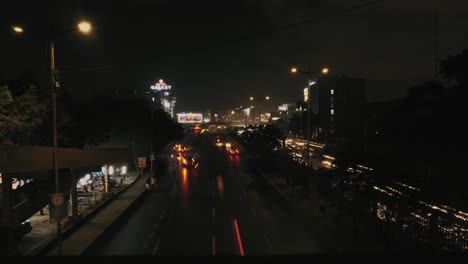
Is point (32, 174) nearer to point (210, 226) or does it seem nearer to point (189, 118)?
point (210, 226)

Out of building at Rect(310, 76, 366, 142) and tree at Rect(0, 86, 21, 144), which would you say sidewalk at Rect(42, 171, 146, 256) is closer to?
tree at Rect(0, 86, 21, 144)

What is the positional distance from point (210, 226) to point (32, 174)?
8698 millimetres

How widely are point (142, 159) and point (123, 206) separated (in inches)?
449

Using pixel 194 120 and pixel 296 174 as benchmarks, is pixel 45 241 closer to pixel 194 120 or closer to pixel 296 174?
pixel 296 174

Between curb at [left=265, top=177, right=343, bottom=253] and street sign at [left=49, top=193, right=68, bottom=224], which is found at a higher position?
street sign at [left=49, top=193, right=68, bottom=224]

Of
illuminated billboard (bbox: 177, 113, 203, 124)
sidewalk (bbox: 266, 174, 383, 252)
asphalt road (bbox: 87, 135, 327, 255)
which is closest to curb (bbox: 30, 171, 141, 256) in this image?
asphalt road (bbox: 87, 135, 327, 255)

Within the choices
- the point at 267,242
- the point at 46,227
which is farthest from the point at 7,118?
the point at 267,242

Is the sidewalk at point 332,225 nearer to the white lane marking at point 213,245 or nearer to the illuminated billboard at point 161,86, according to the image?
the white lane marking at point 213,245

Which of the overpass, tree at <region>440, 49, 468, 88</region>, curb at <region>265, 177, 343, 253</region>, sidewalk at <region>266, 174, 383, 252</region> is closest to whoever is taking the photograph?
tree at <region>440, 49, 468, 88</region>

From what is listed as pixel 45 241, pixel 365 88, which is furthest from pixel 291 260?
pixel 365 88

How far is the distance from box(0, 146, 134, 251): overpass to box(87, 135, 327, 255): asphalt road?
355 cm

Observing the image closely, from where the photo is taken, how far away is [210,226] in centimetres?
2058

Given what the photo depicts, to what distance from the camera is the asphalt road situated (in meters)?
16.5

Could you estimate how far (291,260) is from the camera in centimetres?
500
